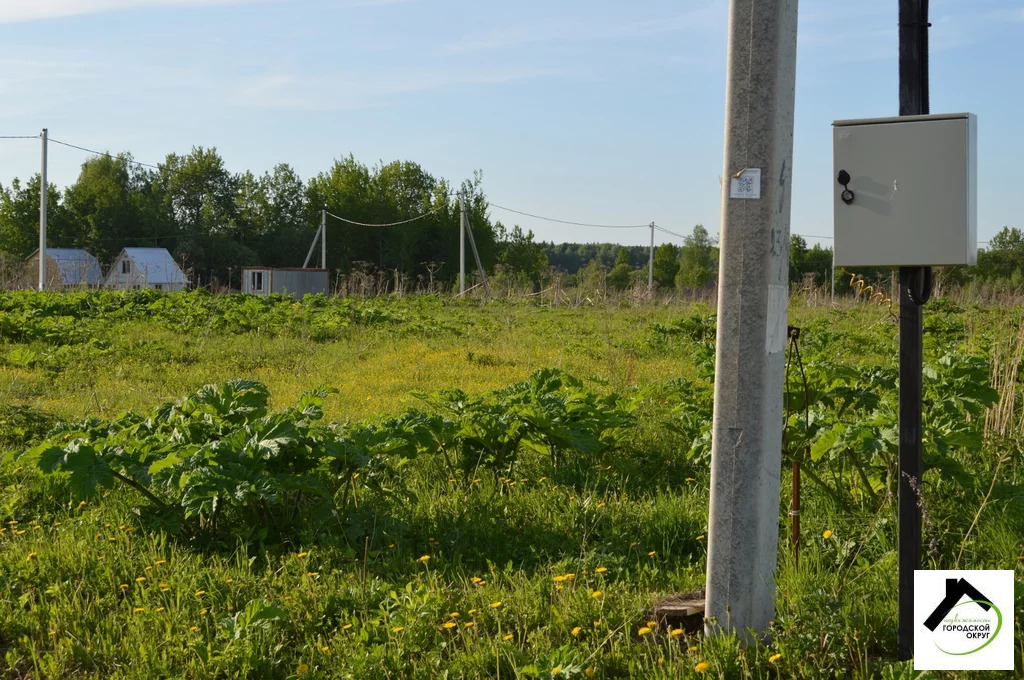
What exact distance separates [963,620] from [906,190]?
61.8 inches

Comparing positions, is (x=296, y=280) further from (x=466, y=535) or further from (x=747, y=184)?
(x=747, y=184)

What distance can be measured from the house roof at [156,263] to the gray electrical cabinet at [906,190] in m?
61.8

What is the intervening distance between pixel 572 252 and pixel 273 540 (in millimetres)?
105674

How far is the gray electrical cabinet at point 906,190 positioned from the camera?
10.7 ft

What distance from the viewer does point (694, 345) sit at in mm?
13414

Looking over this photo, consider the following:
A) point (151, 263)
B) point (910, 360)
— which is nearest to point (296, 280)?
point (151, 263)

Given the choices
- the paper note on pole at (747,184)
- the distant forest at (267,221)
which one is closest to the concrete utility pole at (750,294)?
the paper note on pole at (747,184)

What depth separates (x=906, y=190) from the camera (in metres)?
3.33

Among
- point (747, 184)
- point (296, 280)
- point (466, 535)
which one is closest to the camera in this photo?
point (747, 184)

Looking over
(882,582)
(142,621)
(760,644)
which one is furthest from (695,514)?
(142,621)

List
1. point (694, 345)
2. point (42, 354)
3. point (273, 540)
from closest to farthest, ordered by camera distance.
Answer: point (273, 540)
point (42, 354)
point (694, 345)

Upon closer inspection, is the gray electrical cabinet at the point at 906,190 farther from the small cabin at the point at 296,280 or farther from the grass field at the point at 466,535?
the small cabin at the point at 296,280

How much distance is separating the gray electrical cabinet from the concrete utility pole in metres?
0.29

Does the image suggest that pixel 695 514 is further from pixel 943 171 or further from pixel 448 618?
pixel 943 171
